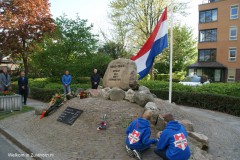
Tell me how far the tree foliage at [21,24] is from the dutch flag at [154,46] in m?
16.5

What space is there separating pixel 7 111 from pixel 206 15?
3759 centimetres

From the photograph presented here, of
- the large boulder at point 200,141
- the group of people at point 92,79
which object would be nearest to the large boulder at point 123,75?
the large boulder at point 200,141

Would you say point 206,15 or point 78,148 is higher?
point 206,15

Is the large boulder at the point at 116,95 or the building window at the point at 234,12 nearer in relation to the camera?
the large boulder at the point at 116,95

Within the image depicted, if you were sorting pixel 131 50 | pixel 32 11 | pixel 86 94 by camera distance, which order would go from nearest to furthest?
pixel 86 94
pixel 32 11
pixel 131 50

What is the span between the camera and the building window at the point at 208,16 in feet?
135

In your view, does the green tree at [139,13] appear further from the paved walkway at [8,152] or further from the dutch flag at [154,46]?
the paved walkway at [8,152]

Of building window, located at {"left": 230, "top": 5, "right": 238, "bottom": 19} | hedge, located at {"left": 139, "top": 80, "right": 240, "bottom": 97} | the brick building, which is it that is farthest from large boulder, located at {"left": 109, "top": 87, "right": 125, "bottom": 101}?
building window, located at {"left": 230, "top": 5, "right": 238, "bottom": 19}

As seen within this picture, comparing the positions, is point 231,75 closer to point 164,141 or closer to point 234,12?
point 234,12

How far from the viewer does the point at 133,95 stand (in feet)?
29.3

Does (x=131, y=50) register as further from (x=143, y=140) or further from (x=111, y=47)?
(x=143, y=140)

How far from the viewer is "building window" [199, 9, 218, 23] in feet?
135

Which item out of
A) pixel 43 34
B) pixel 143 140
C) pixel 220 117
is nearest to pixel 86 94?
pixel 143 140

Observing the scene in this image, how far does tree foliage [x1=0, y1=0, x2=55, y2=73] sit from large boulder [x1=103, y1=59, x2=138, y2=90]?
1643 cm
